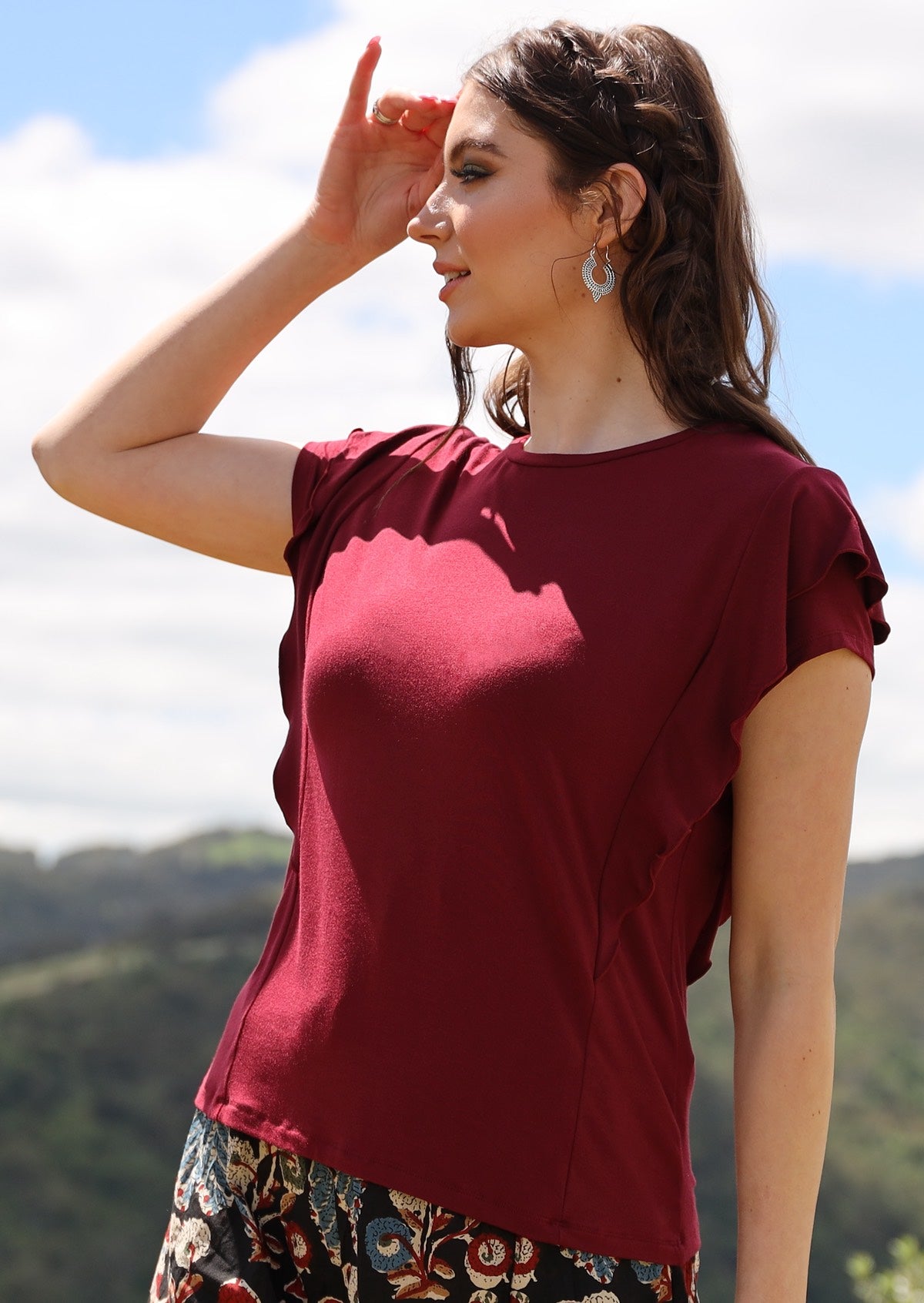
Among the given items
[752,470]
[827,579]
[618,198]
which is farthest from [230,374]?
[827,579]

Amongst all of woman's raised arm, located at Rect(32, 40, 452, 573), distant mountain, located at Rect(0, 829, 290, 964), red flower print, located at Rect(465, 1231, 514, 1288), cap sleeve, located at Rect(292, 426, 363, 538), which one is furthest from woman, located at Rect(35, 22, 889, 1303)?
distant mountain, located at Rect(0, 829, 290, 964)

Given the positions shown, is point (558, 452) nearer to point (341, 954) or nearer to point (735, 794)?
point (735, 794)

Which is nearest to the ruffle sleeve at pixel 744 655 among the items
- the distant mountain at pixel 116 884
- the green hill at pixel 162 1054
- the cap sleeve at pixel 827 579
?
the cap sleeve at pixel 827 579

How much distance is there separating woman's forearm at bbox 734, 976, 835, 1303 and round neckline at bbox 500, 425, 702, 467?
56 centimetres

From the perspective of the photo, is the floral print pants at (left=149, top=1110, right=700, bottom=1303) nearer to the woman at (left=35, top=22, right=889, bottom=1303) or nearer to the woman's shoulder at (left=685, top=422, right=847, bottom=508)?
the woman at (left=35, top=22, right=889, bottom=1303)

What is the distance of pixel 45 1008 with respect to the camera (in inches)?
484

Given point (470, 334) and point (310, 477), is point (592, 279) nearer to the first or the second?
point (470, 334)

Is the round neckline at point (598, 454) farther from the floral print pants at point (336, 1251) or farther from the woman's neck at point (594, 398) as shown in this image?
the floral print pants at point (336, 1251)

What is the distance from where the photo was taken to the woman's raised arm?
1979 millimetres

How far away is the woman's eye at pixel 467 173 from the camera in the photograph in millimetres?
1767

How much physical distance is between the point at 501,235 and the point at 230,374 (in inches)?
18.2

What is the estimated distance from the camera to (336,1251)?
156cm

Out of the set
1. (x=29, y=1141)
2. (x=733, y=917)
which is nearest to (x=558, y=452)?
(x=733, y=917)

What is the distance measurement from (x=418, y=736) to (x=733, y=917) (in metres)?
0.37
